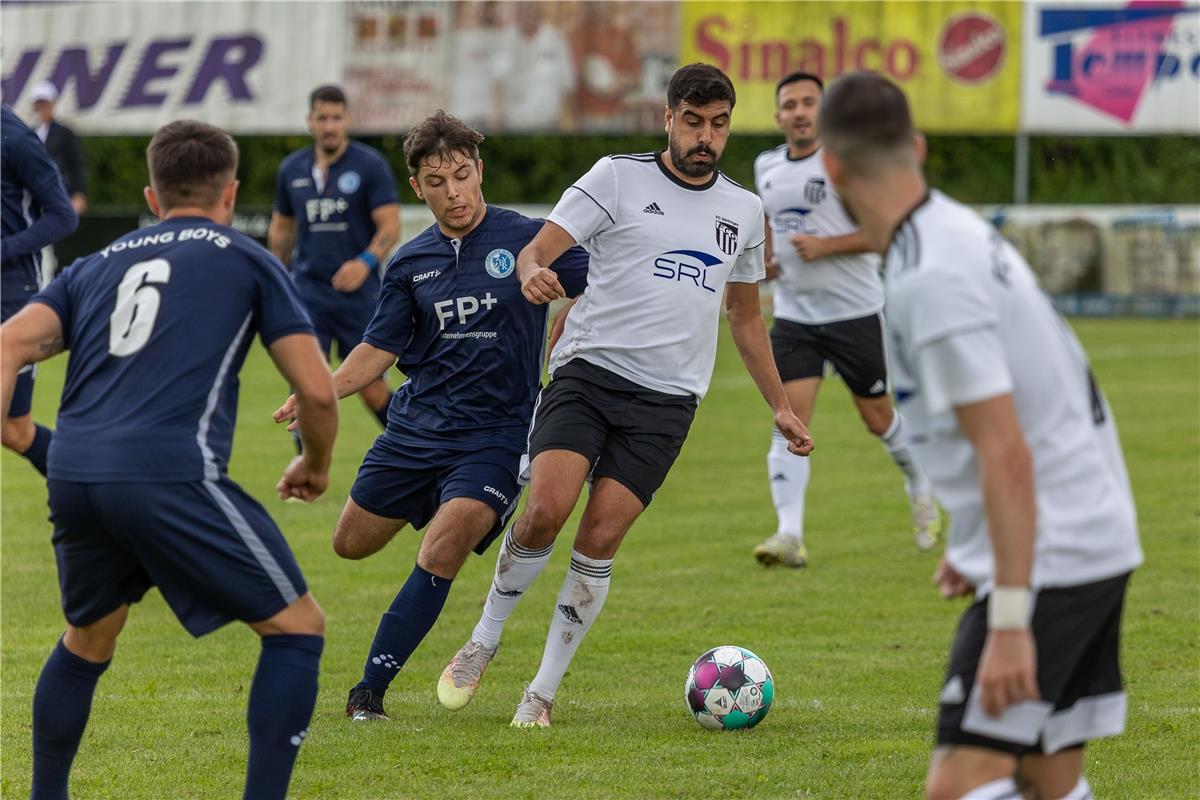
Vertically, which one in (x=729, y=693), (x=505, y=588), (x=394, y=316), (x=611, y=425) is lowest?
(x=729, y=693)

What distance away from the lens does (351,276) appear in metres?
11.2

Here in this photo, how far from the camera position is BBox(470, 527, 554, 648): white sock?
609 centimetres

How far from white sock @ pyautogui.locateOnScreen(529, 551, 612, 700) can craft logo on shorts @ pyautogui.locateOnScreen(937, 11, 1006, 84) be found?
2611cm

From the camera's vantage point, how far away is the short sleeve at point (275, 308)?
13.6 feet

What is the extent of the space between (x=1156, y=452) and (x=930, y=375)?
10976mm

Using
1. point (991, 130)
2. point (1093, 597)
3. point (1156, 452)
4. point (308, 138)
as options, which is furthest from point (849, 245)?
point (308, 138)

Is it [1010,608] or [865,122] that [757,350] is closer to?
[865,122]

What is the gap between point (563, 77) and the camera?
3112cm

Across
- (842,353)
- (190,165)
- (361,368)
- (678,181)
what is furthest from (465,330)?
(842,353)

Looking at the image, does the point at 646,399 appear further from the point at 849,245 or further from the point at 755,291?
the point at 849,245

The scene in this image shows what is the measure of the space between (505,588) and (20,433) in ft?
11.3

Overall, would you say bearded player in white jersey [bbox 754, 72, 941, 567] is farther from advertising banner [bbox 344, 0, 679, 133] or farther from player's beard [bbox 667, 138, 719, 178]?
advertising banner [bbox 344, 0, 679, 133]

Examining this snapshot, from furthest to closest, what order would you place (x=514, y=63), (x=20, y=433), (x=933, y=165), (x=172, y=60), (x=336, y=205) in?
(x=933, y=165) < (x=172, y=60) < (x=514, y=63) < (x=336, y=205) < (x=20, y=433)

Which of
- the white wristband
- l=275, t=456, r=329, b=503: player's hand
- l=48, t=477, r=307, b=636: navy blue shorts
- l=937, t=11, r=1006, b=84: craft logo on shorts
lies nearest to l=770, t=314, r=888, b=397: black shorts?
l=275, t=456, r=329, b=503: player's hand
